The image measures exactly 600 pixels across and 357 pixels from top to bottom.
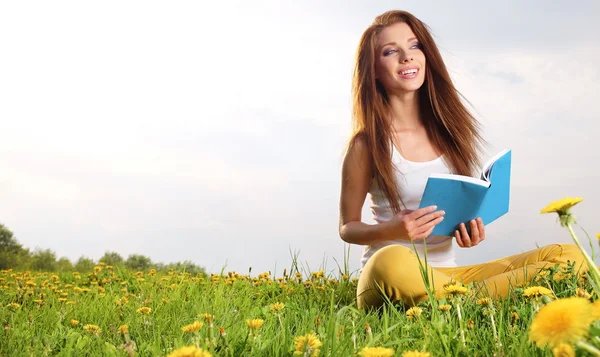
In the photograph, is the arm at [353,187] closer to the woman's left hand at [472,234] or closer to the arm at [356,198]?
the arm at [356,198]

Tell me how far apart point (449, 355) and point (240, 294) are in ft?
9.53

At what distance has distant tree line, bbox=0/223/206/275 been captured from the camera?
24.1 ft

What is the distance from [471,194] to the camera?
11.2 ft

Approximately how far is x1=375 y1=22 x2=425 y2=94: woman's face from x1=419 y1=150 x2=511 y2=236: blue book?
102 cm

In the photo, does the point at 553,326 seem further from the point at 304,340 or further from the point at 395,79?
the point at 395,79

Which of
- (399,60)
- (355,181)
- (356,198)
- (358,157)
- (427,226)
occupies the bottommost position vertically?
(427,226)

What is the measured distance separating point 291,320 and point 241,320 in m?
0.28

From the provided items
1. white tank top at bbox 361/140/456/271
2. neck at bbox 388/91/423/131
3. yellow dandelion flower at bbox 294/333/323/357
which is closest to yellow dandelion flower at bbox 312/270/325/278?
white tank top at bbox 361/140/456/271

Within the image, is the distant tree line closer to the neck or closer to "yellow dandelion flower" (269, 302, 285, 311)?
the neck

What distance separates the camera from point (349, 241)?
407 centimetres

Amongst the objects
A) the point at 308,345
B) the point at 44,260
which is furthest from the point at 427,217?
the point at 44,260

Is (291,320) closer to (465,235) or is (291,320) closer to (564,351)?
(465,235)

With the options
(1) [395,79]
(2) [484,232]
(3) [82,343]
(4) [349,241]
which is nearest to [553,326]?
(3) [82,343]

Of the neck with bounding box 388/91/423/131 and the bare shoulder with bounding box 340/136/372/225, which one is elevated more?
the neck with bounding box 388/91/423/131
